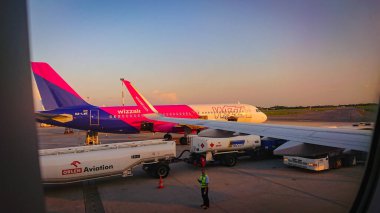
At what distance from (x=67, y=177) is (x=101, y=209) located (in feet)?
9.55

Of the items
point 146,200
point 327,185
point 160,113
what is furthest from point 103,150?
point 160,113

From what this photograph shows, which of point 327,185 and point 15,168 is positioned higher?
point 15,168

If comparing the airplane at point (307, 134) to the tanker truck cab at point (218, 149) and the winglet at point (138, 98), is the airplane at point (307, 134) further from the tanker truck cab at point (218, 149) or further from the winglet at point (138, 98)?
the winglet at point (138, 98)

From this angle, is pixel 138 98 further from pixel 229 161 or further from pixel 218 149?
pixel 229 161

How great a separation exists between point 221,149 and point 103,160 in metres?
7.00

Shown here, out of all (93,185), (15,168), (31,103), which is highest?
(31,103)

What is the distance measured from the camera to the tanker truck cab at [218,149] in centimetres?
1711

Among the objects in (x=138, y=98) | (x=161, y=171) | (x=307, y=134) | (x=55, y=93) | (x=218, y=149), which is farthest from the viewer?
(x=138, y=98)

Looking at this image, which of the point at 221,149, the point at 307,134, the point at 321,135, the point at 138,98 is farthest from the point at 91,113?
the point at 321,135

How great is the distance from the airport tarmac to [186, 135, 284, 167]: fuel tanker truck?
3.02 feet

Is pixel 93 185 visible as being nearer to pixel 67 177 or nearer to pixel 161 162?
pixel 67 177

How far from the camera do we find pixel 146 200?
11484mm

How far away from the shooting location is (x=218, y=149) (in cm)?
1736

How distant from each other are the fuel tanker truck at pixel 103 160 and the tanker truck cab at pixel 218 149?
2247mm
